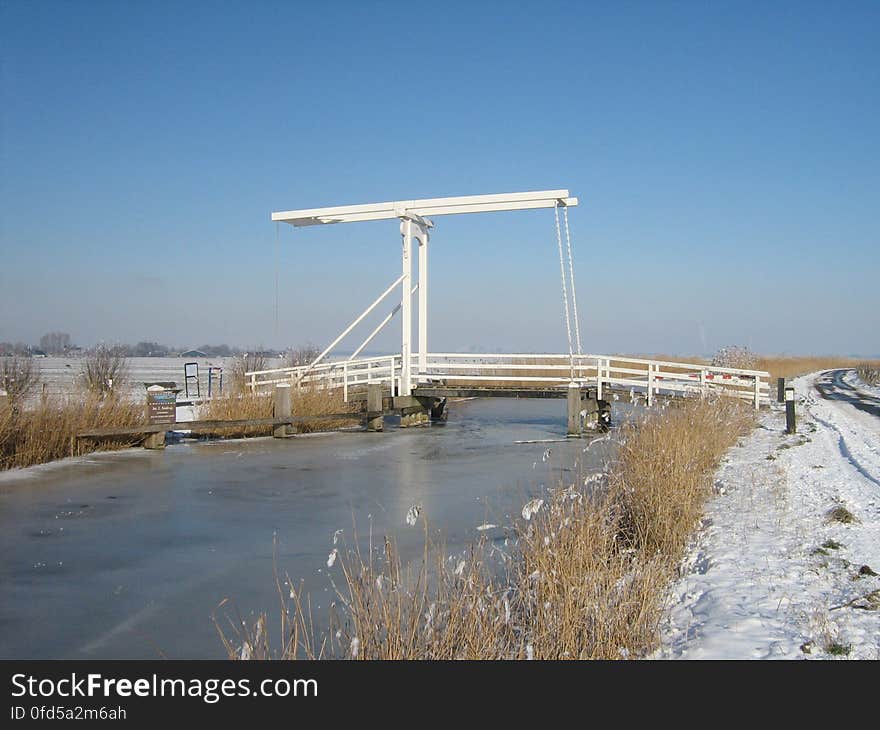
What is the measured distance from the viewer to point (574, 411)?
722 inches

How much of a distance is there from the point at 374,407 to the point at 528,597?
14.6 m

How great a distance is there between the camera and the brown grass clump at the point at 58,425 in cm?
1234

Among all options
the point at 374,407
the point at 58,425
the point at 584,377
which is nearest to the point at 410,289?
the point at 374,407

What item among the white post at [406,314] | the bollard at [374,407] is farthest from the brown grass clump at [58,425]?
the white post at [406,314]

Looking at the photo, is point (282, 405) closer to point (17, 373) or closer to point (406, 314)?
point (406, 314)

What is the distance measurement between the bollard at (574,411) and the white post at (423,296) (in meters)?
4.69

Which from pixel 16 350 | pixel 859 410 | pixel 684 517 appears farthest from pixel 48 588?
pixel 859 410

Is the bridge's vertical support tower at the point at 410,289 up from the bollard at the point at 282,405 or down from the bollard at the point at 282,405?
up

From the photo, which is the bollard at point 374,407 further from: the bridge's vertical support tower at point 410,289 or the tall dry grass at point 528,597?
the tall dry grass at point 528,597

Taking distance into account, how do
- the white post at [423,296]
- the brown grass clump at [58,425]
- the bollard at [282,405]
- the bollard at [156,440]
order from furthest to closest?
the white post at [423,296], the bollard at [282,405], the bollard at [156,440], the brown grass clump at [58,425]

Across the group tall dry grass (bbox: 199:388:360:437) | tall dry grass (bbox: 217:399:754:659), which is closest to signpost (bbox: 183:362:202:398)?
tall dry grass (bbox: 199:388:360:437)

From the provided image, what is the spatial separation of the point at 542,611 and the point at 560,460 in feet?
29.3

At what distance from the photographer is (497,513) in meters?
8.91
